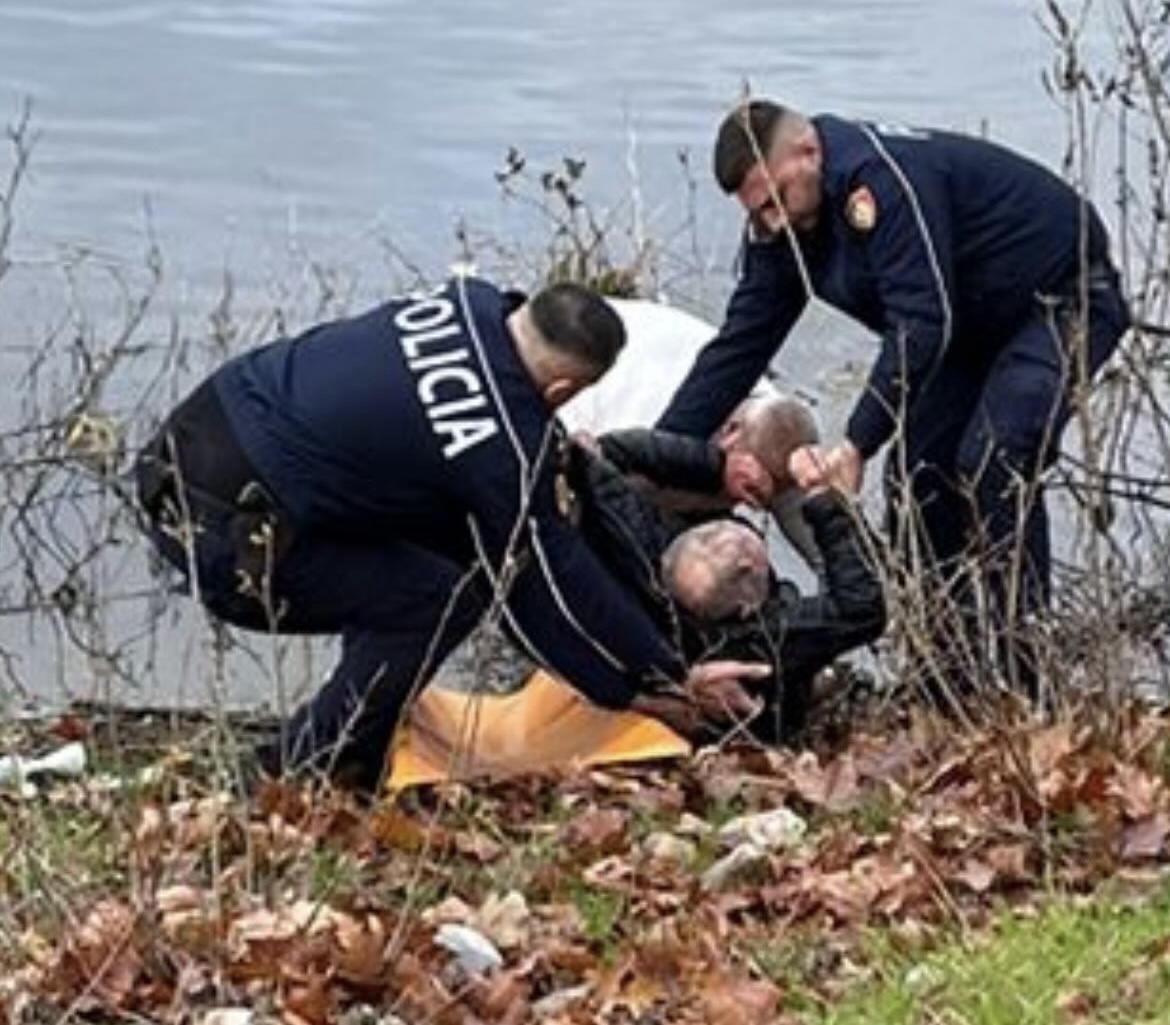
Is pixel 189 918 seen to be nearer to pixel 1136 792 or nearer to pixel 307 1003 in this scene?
pixel 307 1003

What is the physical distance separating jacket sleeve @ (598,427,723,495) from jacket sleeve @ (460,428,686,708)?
716 mm

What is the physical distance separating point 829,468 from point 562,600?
88cm

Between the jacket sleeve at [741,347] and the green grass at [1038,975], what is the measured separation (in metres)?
3.32

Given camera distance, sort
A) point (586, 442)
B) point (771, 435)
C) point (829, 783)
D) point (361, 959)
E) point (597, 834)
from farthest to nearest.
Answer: point (771, 435), point (586, 442), point (829, 783), point (597, 834), point (361, 959)

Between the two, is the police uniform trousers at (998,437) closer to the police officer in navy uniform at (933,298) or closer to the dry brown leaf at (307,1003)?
the police officer in navy uniform at (933,298)

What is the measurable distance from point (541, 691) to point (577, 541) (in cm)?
67

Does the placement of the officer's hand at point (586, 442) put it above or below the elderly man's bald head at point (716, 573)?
above

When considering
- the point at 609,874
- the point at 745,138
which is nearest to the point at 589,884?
the point at 609,874

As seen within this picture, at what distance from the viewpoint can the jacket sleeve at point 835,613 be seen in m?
7.74

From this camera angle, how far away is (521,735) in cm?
766

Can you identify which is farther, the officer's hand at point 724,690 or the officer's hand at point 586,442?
the officer's hand at point 586,442

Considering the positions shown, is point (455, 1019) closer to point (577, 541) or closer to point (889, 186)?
point (577, 541)

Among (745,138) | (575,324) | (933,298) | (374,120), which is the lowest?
(374,120)

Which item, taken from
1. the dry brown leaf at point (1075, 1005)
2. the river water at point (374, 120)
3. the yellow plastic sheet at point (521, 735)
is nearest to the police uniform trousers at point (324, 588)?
the yellow plastic sheet at point (521, 735)
